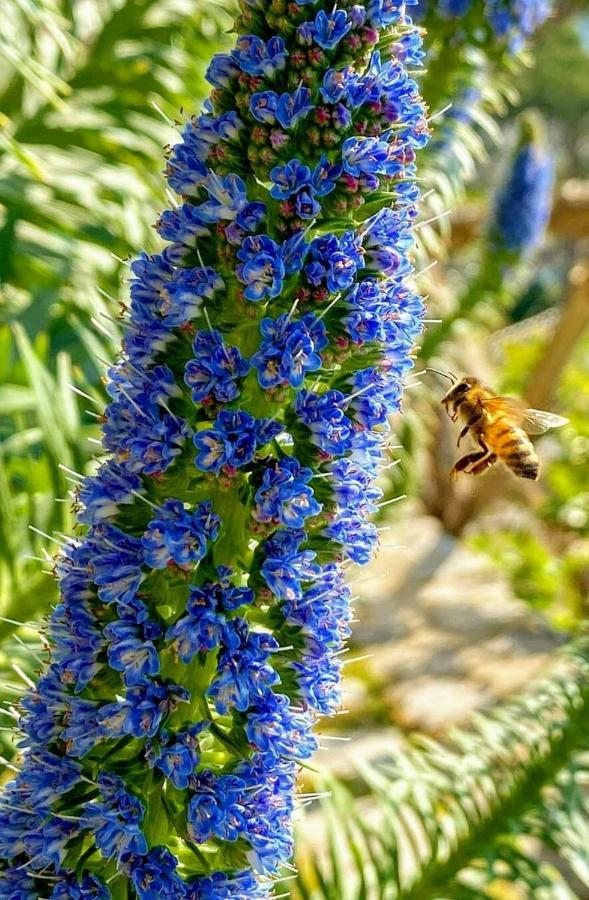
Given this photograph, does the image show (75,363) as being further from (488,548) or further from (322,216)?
(488,548)

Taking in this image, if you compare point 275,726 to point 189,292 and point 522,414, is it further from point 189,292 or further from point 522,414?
point 522,414

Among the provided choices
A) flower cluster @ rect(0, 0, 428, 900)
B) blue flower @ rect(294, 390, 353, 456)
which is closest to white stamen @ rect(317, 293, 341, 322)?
flower cluster @ rect(0, 0, 428, 900)

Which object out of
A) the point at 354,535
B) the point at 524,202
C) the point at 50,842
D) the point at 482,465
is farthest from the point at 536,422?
the point at 524,202

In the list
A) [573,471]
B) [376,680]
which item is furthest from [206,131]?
[573,471]

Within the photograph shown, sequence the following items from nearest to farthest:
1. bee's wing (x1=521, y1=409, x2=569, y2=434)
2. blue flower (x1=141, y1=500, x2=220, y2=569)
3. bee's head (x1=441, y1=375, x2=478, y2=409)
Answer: blue flower (x1=141, y1=500, x2=220, y2=569), bee's head (x1=441, y1=375, x2=478, y2=409), bee's wing (x1=521, y1=409, x2=569, y2=434)

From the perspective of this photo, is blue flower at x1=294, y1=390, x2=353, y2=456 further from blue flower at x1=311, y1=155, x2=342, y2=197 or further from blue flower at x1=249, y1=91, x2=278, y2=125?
blue flower at x1=249, y1=91, x2=278, y2=125

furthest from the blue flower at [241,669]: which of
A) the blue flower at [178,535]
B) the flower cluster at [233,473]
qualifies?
the blue flower at [178,535]
